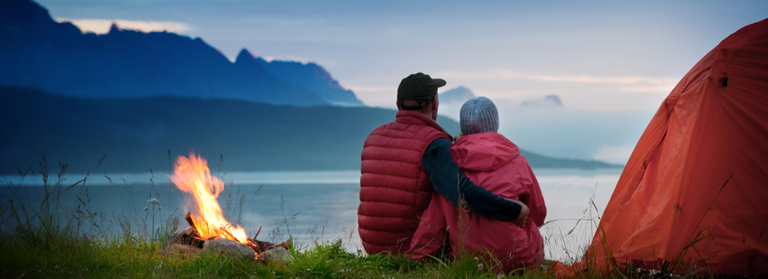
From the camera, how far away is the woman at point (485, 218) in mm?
3740

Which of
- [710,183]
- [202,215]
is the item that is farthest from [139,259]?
[710,183]

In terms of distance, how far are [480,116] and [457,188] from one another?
0.72 meters

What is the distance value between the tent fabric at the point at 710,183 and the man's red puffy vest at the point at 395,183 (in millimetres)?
1394

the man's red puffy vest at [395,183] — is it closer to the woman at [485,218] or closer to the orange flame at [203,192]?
the woman at [485,218]

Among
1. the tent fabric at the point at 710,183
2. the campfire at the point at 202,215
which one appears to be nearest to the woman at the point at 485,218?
the tent fabric at the point at 710,183

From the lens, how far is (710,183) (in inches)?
140

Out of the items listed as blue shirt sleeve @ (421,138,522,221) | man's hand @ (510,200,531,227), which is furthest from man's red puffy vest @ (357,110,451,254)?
man's hand @ (510,200,531,227)

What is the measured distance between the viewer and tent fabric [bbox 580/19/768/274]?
3.39 metres

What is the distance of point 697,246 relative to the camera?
11.2ft

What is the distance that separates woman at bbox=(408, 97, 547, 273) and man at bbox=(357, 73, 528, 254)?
11cm

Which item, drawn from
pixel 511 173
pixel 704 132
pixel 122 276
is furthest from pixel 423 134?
pixel 122 276

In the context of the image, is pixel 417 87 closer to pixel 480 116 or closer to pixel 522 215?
pixel 480 116

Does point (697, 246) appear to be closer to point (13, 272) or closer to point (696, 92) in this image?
point (696, 92)

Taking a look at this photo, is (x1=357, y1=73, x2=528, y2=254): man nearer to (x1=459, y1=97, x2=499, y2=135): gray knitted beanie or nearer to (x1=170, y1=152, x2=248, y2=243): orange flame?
(x1=459, y1=97, x2=499, y2=135): gray knitted beanie
